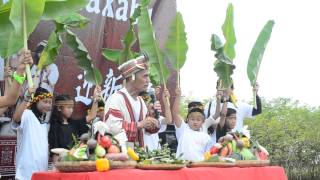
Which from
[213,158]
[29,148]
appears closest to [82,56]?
[29,148]

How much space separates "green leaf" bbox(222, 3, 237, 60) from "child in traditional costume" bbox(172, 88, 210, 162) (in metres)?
0.68

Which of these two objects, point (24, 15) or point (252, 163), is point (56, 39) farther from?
point (252, 163)

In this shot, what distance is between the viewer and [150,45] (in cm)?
524

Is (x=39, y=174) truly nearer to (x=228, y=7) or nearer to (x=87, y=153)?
Result: (x=87, y=153)

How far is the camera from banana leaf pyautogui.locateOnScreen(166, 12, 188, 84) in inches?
216

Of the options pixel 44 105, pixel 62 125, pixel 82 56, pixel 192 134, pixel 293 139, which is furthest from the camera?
pixel 293 139

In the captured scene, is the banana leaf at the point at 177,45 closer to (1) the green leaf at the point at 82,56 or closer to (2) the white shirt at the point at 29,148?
(1) the green leaf at the point at 82,56

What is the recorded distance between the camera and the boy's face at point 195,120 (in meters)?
5.45

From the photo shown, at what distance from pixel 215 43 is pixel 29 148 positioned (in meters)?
2.13

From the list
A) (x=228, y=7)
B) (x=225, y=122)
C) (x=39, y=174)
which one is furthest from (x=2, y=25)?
(x=225, y=122)

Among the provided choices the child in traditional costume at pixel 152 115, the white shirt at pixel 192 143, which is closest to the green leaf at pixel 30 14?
the child in traditional costume at pixel 152 115

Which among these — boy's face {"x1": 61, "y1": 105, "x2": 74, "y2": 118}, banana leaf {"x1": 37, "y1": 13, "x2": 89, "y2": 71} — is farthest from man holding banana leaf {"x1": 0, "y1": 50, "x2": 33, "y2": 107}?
boy's face {"x1": 61, "y1": 105, "x2": 74, "y2": 118}

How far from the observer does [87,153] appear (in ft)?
10.3

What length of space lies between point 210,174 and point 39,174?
44.9 inches
